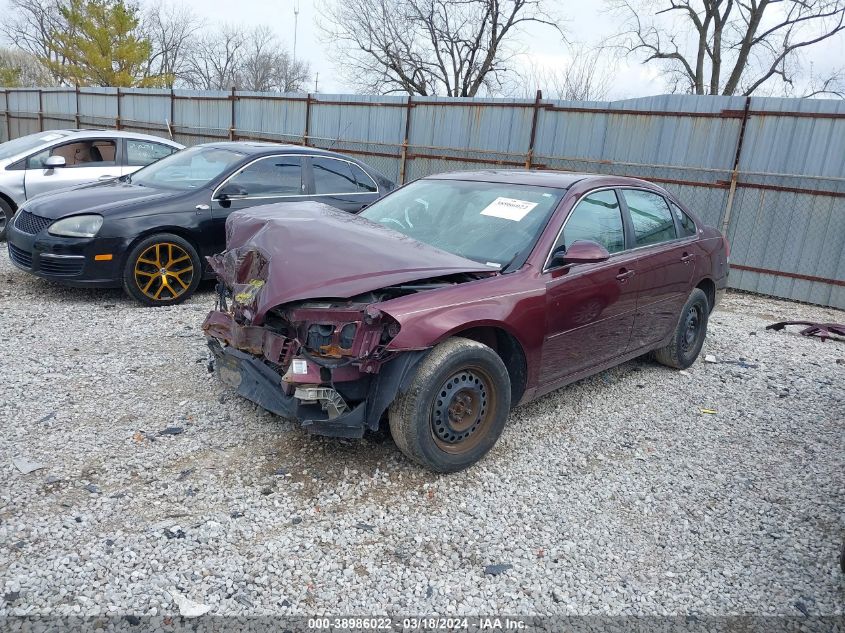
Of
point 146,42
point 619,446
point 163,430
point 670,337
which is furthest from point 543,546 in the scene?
point 146,42

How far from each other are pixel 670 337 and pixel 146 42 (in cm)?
3566

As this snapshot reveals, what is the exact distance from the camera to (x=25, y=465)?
341 cm

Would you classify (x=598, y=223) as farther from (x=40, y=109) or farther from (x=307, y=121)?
(x=40, y=109)

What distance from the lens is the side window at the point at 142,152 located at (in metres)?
9.38

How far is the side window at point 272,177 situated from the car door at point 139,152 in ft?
9.49

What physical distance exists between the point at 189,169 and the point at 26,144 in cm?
401

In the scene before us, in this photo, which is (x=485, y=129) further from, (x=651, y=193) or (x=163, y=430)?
(x=163, y=430)

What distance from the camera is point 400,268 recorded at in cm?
351

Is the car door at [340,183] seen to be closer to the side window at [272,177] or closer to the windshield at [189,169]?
the side window at [272,177]

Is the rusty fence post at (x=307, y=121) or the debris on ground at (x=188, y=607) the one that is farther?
the rusty fence post at (x=307, y=121)

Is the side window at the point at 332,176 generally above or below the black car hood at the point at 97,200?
above

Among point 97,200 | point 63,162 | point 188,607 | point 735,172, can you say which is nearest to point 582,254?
point 188,607

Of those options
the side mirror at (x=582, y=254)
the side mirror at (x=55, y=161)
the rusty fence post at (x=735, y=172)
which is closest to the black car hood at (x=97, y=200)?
the side mirror at (x=55, y=161)

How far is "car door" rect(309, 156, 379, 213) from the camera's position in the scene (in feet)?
24.4
